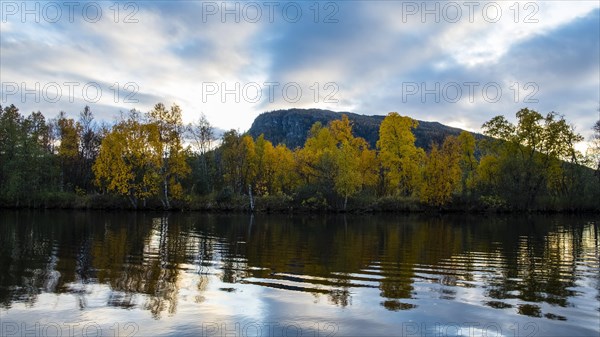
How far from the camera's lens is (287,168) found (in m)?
68.6

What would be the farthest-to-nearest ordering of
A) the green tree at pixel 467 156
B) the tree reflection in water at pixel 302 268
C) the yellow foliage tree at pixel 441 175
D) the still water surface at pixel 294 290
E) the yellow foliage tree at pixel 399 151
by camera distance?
the green tree at pixel 467 156 → the yellow foliage tree at pixel 399 151 → the yellow foliage tree at pixel 441 175 → the tree reflection in water at pixel 302 268 → the still water surface at pixel 294 290

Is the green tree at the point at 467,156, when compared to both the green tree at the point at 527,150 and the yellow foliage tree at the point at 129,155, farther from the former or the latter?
the yellow foliage tree at the point at 129,155

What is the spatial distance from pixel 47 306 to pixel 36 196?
192 ft

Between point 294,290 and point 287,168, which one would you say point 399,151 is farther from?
point 294,290

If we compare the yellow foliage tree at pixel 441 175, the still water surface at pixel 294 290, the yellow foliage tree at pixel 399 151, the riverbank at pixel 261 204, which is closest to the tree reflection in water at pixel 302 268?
the still water surface at pixel 294 290

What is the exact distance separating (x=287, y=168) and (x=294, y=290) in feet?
185

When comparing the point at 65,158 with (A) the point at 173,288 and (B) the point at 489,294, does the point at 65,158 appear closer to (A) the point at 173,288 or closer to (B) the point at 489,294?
(A) the point at 173,288

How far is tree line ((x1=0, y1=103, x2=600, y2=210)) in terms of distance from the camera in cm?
5947

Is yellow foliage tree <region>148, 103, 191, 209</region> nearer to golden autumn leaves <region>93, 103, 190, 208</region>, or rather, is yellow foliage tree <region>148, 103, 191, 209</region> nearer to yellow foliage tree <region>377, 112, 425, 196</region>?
golden autumn leaves <region>93, 103, 190, 208</region>

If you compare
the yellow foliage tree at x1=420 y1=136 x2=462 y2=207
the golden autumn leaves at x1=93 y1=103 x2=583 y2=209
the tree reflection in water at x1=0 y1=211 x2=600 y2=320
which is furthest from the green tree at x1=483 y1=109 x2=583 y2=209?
the tree reflection in water at x1=0 y1=211 x2=600 y2=320

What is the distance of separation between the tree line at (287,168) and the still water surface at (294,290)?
1498 inches

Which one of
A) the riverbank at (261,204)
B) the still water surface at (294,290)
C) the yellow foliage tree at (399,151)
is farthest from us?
the yellow foliage tree at (399,151)

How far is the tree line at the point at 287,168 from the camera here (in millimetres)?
59469

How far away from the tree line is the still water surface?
3806cm
